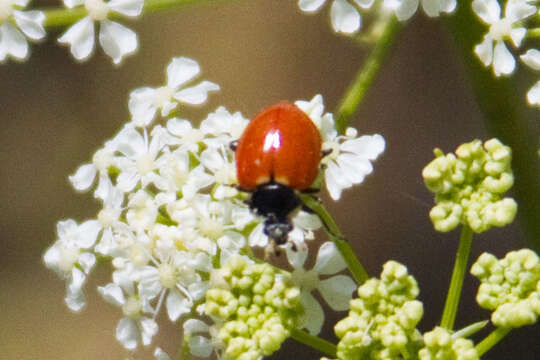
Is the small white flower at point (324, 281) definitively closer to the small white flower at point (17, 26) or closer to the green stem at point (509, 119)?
the green stem at point (509, 119)

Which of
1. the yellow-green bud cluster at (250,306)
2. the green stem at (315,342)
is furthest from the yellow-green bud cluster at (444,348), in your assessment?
the yellow-green bud cluster at (250,306)

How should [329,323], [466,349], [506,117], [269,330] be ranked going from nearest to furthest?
[466,349]
[269,330]
[506,117]
[329,323]

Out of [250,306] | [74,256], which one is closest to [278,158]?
[250,306]

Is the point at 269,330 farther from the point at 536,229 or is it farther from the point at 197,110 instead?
the point at 197,110

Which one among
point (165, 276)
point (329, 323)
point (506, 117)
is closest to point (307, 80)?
point (329, 323)

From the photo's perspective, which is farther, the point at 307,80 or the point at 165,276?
the point at 307,80

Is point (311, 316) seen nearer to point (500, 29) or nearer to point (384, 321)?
point (384, 321)

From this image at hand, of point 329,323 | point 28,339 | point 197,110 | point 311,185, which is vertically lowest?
point 28,339
